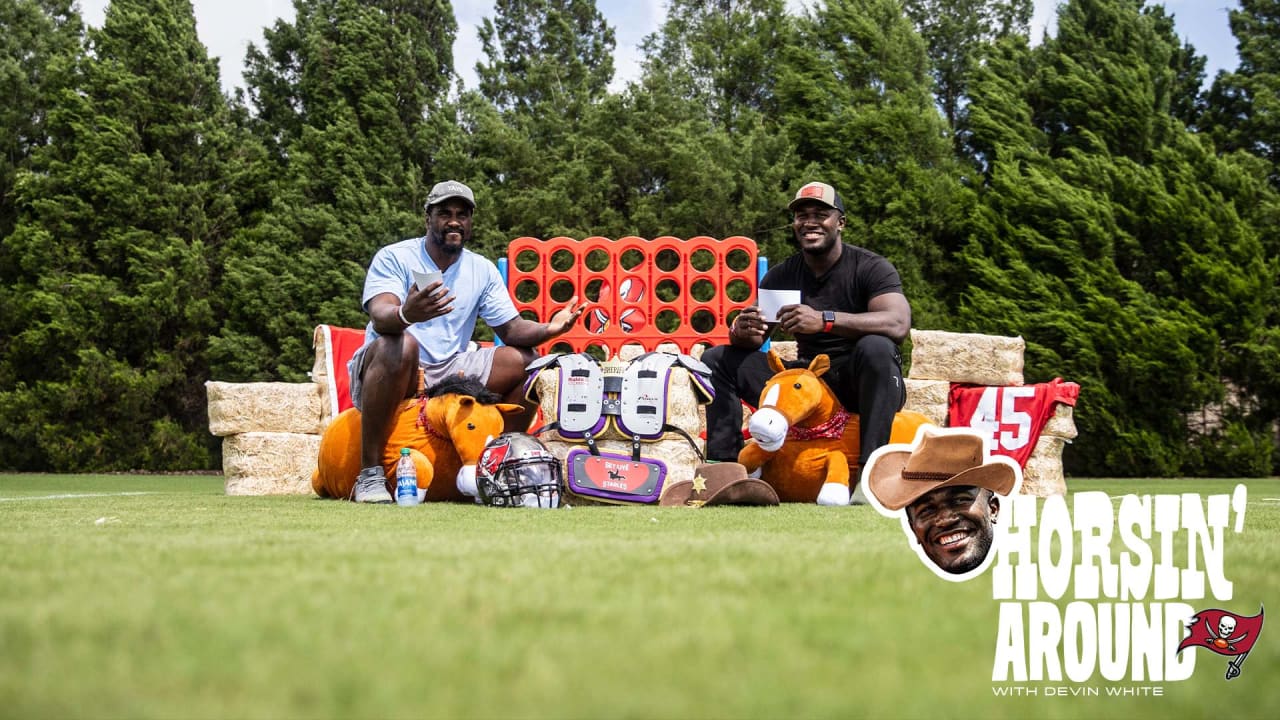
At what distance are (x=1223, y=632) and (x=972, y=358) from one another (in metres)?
5.19

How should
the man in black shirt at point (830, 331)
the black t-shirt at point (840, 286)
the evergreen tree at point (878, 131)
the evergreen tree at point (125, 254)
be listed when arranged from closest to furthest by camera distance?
the man in black shirt at point (830, 331)
the black t-shirt at point (840, 286)
the evergreen tree at point (878, 131)
the evergreen tree at point (125, 254)

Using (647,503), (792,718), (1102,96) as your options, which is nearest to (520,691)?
(792,718)

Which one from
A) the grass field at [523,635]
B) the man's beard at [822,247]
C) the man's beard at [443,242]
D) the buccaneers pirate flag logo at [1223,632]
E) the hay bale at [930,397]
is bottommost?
the buccaneers pirate flag logo at [1223,632]

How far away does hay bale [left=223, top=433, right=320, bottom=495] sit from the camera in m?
5.93

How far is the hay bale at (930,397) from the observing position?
6.15 metres

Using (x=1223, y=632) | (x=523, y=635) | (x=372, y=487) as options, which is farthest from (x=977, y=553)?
(x=372, y=487)

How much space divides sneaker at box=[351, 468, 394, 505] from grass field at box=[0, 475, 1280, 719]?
1953 mm

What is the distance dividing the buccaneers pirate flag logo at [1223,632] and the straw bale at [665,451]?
2.69 metres

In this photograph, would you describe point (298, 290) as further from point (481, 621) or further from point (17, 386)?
point (481, 621)

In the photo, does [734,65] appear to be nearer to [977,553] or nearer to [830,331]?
A: [830,331]

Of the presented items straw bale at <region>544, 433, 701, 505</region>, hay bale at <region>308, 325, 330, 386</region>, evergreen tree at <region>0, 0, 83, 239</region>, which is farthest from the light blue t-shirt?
evergreen tree at <region>0, 0, 83, 239</region>

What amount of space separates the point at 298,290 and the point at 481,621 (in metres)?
10.4

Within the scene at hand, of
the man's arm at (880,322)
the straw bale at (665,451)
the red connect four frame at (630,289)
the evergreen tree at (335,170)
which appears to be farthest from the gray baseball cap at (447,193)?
the evergreen tree at (335,170)

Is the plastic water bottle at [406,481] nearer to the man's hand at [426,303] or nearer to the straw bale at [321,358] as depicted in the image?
the man's hand at [426,303]
